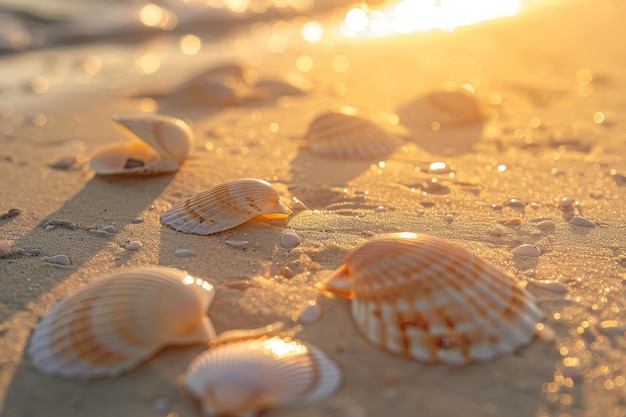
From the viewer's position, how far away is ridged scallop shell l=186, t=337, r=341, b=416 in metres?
1.86

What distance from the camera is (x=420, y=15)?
336 inches

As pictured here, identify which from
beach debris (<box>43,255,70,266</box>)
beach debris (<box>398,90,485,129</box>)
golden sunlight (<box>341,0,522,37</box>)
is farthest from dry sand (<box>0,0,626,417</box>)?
golden sunlight (<box>341,0,522,37</box>)

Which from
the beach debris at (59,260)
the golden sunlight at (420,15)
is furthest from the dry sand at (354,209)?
the golden sunlight at (420,15)

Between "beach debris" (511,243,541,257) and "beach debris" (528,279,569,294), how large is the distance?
0.85ft

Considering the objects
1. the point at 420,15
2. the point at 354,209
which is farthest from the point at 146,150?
the point at 420,15

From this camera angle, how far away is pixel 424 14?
8555 millimetres

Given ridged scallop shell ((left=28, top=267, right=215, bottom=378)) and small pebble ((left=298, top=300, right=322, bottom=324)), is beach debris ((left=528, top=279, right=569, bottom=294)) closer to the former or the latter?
small pebble ((left=298, top=300, right=322, bottom=324))

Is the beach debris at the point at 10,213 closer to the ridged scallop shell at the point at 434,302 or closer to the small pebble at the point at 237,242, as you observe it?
the small pebble at the point at 237,242

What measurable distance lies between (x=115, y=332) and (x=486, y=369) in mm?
1169

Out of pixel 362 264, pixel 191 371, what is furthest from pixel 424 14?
pixel 191 371

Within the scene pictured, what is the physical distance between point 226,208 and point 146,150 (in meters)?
1.08

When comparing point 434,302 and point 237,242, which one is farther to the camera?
point 237,242

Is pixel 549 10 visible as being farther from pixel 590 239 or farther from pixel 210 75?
pixel 590 239

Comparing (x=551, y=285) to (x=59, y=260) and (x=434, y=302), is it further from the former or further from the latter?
(x=59, y=260)
